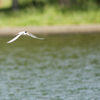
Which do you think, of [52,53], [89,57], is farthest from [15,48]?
[89,57]

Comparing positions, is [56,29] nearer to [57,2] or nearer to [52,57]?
[52,57]

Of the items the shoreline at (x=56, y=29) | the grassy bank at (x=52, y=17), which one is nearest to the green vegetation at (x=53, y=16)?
the grassy bank at (x=52, y=17)

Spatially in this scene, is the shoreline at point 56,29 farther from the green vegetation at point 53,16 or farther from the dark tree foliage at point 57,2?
the dark tree foliage at point 57,2

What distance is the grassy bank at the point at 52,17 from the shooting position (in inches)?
1182

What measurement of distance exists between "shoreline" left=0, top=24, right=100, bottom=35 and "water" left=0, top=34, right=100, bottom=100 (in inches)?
26.8

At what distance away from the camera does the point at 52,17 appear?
3064 centimetres

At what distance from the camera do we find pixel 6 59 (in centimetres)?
2284

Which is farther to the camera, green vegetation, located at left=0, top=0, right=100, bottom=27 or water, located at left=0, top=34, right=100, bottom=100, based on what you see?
green vegetation, located at left=0, top=0, right=100, bottom=27

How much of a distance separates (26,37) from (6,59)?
6.81 metres

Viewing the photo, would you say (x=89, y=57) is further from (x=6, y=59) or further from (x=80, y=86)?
(x=80, y=86)

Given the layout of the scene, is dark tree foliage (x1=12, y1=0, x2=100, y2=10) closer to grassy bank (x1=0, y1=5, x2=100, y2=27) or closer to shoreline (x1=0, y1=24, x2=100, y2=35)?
grassy bank (x1=0, y1=5, x2=100, y2=27)

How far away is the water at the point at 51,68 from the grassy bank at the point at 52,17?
1.43 meters

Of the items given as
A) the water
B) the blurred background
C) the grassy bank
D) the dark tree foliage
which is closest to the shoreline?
the blurred background

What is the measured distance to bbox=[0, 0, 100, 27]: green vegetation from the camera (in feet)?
98.5
